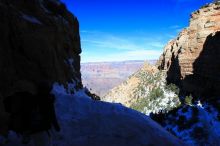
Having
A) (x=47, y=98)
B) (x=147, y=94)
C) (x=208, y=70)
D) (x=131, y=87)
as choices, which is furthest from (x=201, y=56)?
(x=47, y=98)

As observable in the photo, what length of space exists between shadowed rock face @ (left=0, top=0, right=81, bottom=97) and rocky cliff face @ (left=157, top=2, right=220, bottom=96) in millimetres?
43776

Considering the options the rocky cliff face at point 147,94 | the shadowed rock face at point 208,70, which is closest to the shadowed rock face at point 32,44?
the shadowed rock face at point 208,70

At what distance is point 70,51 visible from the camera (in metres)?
31.4

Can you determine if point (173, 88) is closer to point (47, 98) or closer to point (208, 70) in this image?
point (208, 70)

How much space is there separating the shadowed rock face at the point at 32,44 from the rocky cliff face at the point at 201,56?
144ft

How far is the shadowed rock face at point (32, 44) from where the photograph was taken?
736 inches

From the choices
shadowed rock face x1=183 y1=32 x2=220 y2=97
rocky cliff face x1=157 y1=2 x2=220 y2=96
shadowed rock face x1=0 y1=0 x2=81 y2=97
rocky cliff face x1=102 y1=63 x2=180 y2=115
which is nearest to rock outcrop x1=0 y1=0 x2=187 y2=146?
shadowed rock face x1=0 y1=0 x2=81 y2=97

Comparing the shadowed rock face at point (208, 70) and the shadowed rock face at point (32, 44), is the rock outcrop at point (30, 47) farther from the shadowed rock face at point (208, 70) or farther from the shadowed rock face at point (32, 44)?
the shadowed rock face at point (208, 70)

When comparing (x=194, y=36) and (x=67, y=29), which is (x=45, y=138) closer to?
(x=67, y=29)

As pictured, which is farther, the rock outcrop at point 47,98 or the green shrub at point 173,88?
the green shrub at point 173,88

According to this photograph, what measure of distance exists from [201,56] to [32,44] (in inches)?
2248

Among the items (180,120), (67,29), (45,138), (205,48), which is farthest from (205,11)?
(45,138)

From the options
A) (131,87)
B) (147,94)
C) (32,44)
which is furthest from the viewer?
(131,87)

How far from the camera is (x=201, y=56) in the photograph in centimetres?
7356
